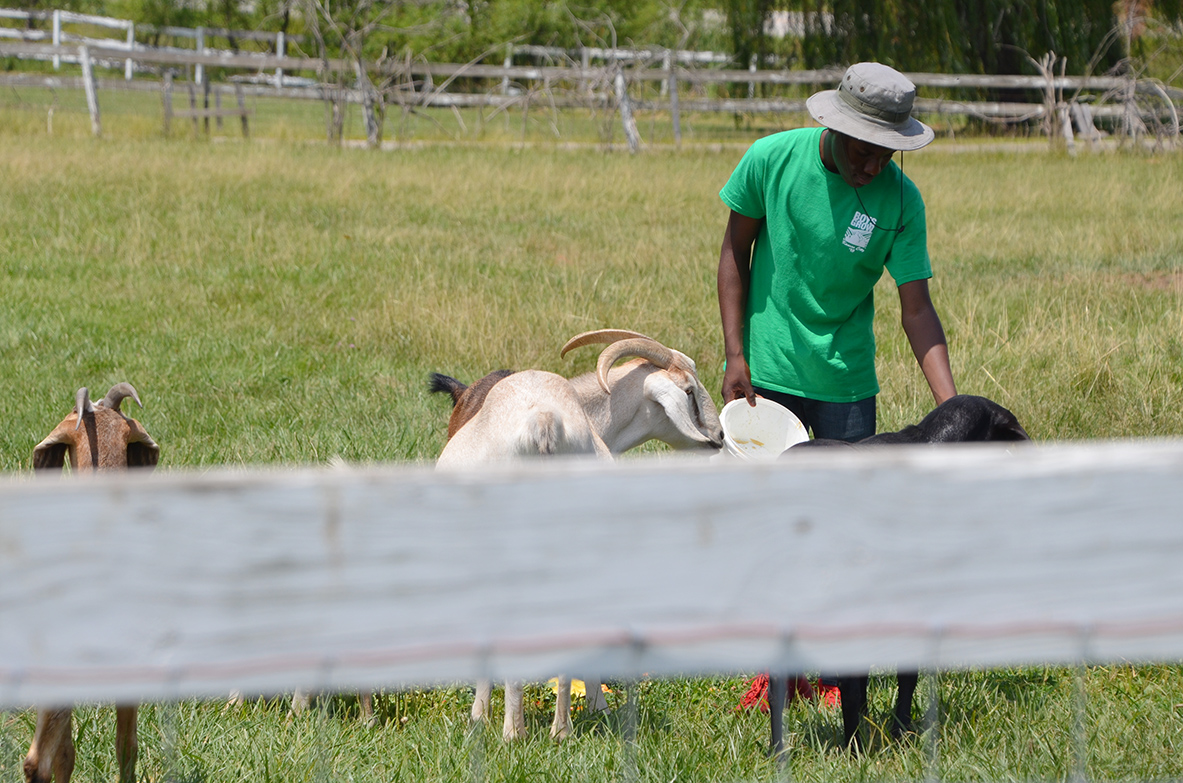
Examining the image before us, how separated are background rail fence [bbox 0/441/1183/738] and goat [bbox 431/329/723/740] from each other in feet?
6.02

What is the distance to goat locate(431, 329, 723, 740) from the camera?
330 centimetres

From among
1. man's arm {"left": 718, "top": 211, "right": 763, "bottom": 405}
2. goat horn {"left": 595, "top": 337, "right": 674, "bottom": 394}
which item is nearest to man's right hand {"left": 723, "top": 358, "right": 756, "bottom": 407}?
man's arm {"left": 718, "top": 211, "right": 763, "bottom": 405}

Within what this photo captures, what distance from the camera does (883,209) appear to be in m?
3.84

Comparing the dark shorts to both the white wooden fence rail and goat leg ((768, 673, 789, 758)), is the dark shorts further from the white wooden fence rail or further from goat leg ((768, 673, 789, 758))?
the white wooden fence rail

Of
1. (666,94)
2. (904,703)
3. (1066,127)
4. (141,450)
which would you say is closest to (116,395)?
(141,450)

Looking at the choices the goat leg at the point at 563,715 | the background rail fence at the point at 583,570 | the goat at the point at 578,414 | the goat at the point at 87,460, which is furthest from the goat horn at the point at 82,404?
the background rail fence at the point at 583,570

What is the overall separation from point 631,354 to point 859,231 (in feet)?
3.14

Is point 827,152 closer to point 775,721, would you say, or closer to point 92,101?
point 775,721

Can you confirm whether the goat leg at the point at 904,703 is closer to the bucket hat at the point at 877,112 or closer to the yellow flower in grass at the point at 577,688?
the yellow flower in grass at the point at 577,688

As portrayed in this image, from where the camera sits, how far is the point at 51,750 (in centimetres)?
247

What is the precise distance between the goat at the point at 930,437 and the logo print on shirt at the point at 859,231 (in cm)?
90

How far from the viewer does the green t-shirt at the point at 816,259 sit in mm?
3855

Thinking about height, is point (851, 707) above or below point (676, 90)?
below

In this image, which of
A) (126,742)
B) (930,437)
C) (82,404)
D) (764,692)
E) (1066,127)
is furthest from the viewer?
(1066,127)
